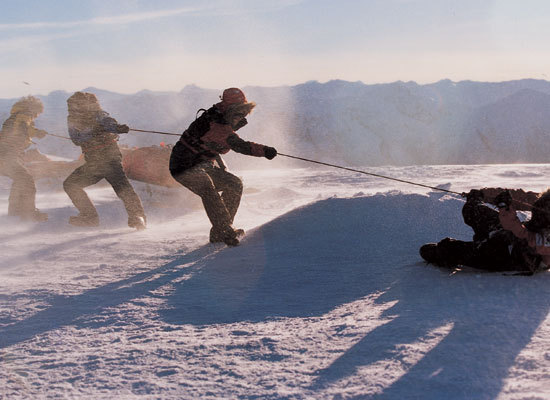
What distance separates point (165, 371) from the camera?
1.97 m

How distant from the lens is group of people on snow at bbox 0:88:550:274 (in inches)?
117

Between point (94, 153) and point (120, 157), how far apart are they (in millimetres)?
337

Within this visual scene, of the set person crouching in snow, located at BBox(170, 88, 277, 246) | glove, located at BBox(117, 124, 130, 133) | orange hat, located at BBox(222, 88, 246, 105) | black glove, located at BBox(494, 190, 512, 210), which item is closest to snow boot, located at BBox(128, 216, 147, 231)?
glove, located at BBox(117, 124, 130, 133)

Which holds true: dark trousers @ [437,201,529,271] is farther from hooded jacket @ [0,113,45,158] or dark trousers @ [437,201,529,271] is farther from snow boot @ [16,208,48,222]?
hooded jacket @ [0,113,45,158]

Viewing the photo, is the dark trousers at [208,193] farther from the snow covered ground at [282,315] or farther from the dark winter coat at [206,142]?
the snow covered ground at [282,315]

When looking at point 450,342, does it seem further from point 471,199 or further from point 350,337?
point 471,199

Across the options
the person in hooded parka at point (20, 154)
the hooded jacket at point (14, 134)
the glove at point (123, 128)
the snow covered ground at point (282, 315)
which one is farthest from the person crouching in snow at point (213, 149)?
the hooded jacket at point (14, 134)

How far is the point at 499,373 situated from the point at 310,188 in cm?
792

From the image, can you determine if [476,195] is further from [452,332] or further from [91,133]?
[91,133]

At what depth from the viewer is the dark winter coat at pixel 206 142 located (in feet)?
14.4

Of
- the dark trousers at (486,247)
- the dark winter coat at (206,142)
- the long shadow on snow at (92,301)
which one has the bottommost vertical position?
the long shadow on snow at (92,301)

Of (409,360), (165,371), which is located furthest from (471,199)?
(165,371)

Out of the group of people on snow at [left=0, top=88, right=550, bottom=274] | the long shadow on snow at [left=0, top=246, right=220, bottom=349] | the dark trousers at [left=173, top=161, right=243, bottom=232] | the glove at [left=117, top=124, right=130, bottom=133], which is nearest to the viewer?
the long shadow on snow at [left=0, top=246, right=220, bottom=349]

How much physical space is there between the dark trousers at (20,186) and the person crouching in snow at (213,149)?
3201 millimetres
